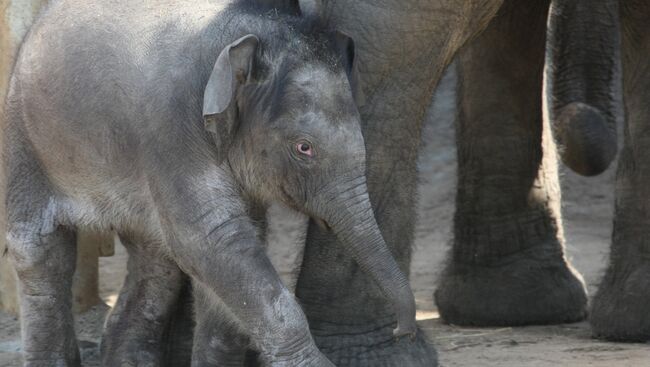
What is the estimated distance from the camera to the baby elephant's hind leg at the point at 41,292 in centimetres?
468

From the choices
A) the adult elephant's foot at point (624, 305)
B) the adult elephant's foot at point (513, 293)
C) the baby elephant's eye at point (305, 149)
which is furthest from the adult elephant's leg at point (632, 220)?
the baby elephant's eye at point (305, 149)

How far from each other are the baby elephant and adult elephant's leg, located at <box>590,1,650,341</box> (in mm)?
1588

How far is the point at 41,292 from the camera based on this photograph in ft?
15.4

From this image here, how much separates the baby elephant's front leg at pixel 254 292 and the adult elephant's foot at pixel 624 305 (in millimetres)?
1653

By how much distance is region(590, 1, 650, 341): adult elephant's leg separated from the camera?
5.60m

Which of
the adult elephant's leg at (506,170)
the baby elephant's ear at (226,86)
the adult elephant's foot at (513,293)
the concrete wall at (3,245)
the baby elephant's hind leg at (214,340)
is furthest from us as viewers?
the adult elephant's leg at (506,170)

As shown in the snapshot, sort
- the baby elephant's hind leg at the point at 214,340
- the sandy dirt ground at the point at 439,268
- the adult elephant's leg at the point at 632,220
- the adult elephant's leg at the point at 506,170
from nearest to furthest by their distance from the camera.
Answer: the baby elephant's hind leg at the point at 214,340, the sandy dirt ground at the point at 439,268, the adult elephant's leg at the point at 632,220, the adult elephant's leg at the point at 506,170

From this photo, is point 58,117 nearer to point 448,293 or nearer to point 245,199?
point 245,199

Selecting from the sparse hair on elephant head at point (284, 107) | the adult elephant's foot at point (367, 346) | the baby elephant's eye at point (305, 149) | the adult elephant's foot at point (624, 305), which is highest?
the sparse hair on elephant head at point (284, 107)

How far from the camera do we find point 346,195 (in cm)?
422

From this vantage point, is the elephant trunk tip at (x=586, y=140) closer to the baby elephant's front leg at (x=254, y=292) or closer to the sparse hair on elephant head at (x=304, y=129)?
the sparse hair on elephant head at (x=304, y=129)

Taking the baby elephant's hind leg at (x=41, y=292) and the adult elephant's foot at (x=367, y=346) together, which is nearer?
the baby elephant's hind leg at (x=41, y=292)

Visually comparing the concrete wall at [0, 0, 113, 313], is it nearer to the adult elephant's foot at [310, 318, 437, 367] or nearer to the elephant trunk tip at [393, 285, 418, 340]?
the adult elephant's foot at [310, 318, 437, 367]

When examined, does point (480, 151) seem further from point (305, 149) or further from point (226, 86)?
point (226, 86)
